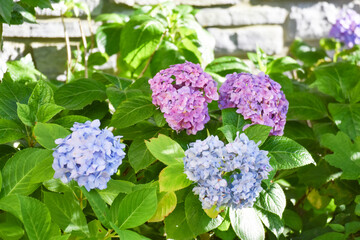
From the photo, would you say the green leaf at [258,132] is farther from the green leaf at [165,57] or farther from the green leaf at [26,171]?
the green leaf at [165,57]

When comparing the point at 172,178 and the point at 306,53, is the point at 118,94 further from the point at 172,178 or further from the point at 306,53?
the point at 306,53

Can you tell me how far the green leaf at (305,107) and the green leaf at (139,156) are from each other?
1.81 feet

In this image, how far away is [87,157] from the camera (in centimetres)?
73

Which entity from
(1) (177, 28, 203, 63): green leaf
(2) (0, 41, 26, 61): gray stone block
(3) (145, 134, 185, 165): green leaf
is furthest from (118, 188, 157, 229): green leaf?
(2) (0, 41, 26, 61): gray stone block

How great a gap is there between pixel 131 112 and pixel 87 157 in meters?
0.33

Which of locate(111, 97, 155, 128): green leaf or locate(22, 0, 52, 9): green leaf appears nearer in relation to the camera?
locate(111, 97, 155, 128): green leaf

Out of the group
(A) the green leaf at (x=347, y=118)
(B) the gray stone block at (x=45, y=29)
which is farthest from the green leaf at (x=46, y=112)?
(B) the gray stone block at (x=45, y=29)

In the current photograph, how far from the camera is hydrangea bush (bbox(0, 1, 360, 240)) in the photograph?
772 millimetres

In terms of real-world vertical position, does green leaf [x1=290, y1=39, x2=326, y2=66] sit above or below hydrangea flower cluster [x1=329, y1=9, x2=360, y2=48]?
below

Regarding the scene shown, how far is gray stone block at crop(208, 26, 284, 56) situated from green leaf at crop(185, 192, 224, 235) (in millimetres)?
1328

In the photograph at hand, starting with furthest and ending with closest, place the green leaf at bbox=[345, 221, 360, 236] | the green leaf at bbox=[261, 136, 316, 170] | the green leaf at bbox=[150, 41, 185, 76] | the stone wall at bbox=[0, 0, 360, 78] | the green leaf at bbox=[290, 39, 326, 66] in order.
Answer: the green leaf at bbox=[290, 39, 326, 66] < the stone wall at bbox=[0, 0, 360, 78] < the green leaf at bbox=[150, 41, 185, 76] < the green leaf at bbox=[345, 221, 360, 236] < the green leaf at bbox=[261, 136, 316, 170]

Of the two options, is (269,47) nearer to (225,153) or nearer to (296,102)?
(296,102)

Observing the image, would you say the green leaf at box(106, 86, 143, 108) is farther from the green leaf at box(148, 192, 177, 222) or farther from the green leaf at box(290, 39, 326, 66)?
the green leaf at box(290, 39, 326, 66)

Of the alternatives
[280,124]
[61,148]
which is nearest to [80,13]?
[280,124]
